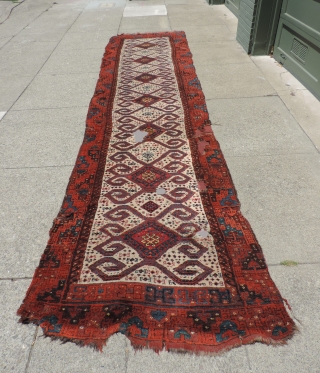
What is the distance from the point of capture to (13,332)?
219cm

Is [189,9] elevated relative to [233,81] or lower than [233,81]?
elevated

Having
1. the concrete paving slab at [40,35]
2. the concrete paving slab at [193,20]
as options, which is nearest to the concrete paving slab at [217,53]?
the concrete paving slab at [193,20]

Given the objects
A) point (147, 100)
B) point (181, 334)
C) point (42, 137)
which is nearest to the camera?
point (181, 334)

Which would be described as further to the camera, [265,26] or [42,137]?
[265,26]

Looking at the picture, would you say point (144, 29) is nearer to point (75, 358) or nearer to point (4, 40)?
point (4, 40)

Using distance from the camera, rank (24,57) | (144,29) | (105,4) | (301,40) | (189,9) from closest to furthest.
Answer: (301,40)
(24,57)
(144,29)
(189,9)
(105,4)

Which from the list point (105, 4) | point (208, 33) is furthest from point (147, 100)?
point (105, 4)

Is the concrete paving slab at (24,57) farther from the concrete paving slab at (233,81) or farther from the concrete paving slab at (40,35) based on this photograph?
the concrete paving slab at (233,81)

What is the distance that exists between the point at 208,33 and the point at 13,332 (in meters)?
7.45

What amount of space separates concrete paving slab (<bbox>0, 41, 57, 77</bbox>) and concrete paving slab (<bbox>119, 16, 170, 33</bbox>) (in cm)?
202

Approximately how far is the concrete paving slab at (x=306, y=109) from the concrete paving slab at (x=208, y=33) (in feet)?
9.84

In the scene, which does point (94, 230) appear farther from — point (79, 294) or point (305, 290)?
point (305, 290)

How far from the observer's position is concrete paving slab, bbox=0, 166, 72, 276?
2.66 meters

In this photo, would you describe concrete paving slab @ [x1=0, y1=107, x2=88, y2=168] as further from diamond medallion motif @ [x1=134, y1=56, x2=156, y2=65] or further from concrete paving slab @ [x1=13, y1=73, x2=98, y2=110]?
diamond medallion motif @ [x1=134, y1=56, x2=156, y2=65]
